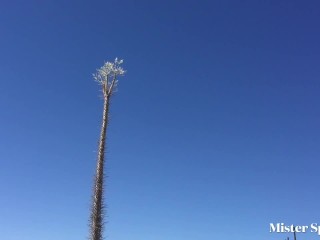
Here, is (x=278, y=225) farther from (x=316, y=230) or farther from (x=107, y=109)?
(x=107, y=109)

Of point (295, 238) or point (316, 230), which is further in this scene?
point (295, 238)

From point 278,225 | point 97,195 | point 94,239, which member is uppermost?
point 278,225

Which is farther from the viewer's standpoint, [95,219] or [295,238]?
[295,238]

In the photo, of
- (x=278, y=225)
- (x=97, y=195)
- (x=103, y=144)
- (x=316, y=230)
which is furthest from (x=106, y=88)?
(x=278, y=225)

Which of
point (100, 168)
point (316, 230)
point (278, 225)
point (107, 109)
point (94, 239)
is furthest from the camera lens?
point (278, 225)

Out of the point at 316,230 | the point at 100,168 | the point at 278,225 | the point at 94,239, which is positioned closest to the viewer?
the point at 94,239

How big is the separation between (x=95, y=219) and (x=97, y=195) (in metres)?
0.68

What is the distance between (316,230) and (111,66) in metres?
53.5

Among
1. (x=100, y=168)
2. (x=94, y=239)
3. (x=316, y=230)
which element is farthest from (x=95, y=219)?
(x=316, y=230)

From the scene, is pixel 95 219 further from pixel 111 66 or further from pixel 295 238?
pixel 295 238

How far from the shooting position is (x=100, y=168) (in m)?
14.0

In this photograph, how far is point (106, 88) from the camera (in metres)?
15.5

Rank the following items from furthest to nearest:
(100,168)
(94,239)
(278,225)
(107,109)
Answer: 1. (278,225)
2. (107,109)
3. (100,168)
4. (94,239)

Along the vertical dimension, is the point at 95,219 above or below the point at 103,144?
below
